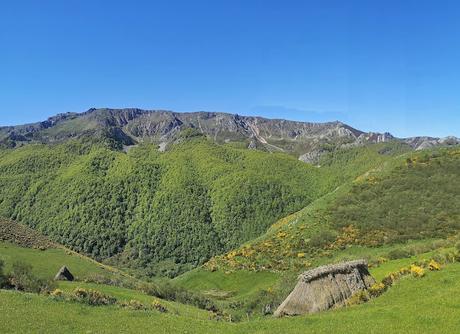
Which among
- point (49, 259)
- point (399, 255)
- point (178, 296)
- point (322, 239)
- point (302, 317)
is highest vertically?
point (399, 255)

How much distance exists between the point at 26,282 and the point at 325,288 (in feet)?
82.7

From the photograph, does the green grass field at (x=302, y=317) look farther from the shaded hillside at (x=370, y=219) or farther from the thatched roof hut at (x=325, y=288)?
the shaded hillside at (x=370, y=219)

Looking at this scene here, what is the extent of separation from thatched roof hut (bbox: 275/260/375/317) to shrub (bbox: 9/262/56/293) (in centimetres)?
2023

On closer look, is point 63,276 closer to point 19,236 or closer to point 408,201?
point 19,236

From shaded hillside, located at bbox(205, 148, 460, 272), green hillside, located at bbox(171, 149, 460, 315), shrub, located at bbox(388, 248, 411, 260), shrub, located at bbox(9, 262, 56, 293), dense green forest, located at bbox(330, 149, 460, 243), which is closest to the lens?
shrub, located at bbox(9, 262, 56, 293)

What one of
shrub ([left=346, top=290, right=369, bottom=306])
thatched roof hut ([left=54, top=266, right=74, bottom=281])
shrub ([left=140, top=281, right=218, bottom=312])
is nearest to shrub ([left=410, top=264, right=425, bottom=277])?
shrub ([left=346, top=290, right=369, bottom=306])

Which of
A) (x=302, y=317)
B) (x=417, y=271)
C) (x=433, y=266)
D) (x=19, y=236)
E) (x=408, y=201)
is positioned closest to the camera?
(x=302, y=317)

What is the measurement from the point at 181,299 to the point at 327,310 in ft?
85.6

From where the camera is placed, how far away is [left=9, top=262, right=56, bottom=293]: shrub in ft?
132

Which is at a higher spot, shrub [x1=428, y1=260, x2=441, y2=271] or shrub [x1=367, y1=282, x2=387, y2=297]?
shrub [x1=428, y1=260, x2=441, y2=271]

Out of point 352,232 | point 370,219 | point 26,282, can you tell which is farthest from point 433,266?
point 370,219

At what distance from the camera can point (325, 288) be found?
114ft

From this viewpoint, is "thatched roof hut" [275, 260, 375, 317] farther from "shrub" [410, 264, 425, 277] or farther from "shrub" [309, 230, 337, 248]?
"shrub" [309, 230, 337, 248]

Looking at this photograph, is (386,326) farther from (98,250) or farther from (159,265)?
(98,250)
